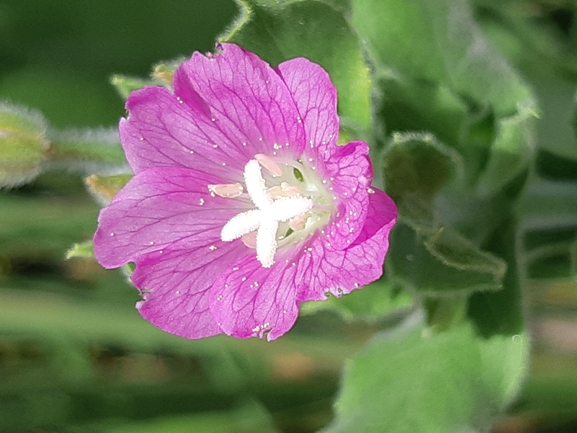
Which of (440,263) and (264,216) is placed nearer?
(264,216)

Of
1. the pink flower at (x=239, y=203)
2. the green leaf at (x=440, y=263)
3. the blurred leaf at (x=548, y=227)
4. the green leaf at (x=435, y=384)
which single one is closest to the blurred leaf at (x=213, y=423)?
the green leaf at (x=435, y=384)

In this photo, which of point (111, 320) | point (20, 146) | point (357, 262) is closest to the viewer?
point (357, 262)

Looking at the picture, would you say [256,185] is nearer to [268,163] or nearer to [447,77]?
[268,163]

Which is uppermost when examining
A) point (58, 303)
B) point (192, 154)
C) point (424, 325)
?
point (192, 154)

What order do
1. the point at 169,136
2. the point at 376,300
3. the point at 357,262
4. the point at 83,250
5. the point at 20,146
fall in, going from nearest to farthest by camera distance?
the point at 357,262
the point at 169,136
the point at 83,250
the point at 20,146
the point at 376,300

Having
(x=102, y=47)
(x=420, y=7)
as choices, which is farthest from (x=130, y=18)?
(x=420, y=7)

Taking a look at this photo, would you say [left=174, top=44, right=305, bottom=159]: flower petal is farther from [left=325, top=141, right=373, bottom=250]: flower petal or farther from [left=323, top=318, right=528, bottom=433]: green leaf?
[left=323, top=318, right=528, bottom=433]: green leaf

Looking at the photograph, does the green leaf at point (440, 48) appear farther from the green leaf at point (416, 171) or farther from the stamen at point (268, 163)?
the stamen at point (268, 163)

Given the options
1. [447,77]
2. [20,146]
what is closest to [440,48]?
[447,77]

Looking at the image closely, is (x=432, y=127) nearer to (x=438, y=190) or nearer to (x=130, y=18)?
(x=438, y=190)
